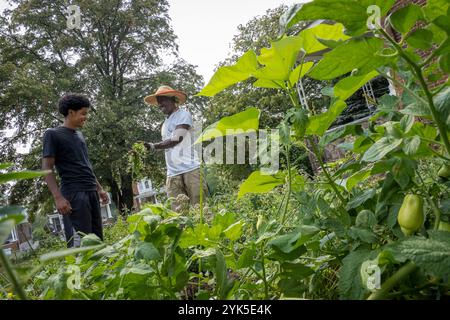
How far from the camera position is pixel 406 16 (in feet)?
1.34

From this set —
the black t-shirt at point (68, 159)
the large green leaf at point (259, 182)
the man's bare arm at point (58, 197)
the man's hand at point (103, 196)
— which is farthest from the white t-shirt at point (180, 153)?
the large green leaf at point (259, 182)

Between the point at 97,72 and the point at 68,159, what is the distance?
15512mm

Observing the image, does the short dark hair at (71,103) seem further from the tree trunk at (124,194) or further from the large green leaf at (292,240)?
the tree trunk at (124,194)

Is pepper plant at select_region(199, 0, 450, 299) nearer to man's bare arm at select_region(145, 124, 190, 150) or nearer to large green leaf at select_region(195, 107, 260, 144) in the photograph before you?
large green leaf at select_region(195, 107, 260, 144)

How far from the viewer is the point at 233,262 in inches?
23.7

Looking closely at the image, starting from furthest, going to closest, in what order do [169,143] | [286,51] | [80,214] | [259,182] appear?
[169,143], [80,214], [259,182], [286,51]

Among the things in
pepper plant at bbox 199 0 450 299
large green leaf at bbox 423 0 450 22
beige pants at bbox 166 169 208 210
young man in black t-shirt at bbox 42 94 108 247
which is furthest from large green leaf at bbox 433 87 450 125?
beige pants at bbox 166 169 208 210

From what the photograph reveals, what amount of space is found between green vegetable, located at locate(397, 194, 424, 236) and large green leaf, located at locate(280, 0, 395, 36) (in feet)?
0.62

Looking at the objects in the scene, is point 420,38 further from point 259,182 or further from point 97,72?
point 97,72

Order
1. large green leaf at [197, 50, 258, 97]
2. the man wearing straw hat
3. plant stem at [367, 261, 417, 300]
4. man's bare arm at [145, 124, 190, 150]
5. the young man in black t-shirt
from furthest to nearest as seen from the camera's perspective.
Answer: the man wearing straw hat < man's bare arm at [145, 124, 190, 150] < the young man in black t-shirt < large green leaf at [197, 50, 258, 97] < plant stem at [367, 261, 417, 300]

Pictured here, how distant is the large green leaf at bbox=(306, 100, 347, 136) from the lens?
538mm

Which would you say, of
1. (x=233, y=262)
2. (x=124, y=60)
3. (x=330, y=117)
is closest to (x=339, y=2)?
(x=330, y=117)

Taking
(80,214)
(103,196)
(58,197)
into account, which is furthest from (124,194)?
(58,197)
